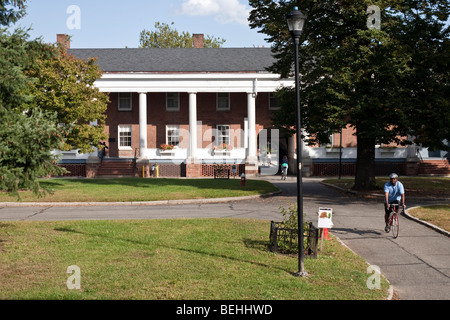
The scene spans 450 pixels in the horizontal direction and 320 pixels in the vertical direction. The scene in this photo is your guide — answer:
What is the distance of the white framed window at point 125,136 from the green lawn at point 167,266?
28.0m

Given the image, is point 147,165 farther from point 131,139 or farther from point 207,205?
point 207,205

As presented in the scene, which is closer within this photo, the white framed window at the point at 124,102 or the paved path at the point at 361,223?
Result: the paved path at the point at 361,223

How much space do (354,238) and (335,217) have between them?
3876mm

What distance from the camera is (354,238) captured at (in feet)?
45.1

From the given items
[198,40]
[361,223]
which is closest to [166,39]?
[198,40]

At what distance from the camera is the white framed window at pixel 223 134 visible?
42.1 metres

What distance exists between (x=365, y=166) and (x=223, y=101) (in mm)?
19467

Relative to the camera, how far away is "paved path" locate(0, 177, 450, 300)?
9641 mm

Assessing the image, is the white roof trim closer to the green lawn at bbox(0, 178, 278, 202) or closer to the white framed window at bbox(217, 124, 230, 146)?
the white framed window at bbox(217, 124, 230, 146)

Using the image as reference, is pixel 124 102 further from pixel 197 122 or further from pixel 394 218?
pixel 394 218

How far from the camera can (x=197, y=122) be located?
139ft

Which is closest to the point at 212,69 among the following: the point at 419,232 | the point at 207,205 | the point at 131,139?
the point at 131,139
